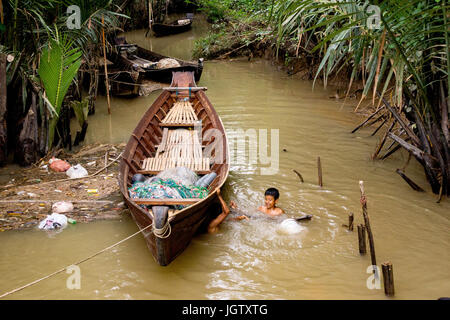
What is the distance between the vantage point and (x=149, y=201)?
3.77 meters

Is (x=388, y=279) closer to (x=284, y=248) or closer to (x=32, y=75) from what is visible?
(x=284, y=248)

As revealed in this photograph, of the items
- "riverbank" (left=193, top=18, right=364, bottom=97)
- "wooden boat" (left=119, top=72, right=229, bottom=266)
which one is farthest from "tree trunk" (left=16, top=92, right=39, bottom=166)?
"riverbank" (left=193, top=18, right=364, bottom=97)

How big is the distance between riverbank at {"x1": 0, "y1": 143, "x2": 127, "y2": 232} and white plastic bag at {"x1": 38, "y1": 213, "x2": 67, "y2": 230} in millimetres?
129

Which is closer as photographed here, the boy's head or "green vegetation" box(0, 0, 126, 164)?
the boy's head

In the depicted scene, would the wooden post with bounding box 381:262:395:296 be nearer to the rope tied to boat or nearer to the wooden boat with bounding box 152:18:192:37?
the rope tied to boat

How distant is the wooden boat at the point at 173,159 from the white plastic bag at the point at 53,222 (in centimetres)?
73

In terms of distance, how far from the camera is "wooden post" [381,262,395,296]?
113 inches

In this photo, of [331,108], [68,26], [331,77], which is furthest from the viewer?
[331,77]

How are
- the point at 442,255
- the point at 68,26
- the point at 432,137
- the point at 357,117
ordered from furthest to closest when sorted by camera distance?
the point at 357,117, the point at 68,26, the point at 432,137, the point at 442,255

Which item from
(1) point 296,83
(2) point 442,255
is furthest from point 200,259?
(1) point 296,83

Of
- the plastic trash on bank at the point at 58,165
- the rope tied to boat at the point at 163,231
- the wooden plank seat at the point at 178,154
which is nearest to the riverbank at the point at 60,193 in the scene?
the plastic trash on bank at the point at 58,165

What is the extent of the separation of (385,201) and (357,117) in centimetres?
327

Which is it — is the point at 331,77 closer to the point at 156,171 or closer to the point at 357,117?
the point at 357,117

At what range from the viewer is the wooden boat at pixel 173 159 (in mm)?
3230
